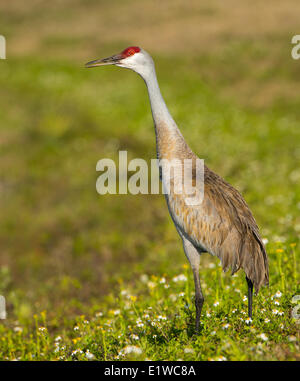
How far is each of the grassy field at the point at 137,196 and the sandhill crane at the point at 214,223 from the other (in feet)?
1.48

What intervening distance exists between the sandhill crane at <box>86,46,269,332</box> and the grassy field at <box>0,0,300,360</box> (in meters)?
0.45

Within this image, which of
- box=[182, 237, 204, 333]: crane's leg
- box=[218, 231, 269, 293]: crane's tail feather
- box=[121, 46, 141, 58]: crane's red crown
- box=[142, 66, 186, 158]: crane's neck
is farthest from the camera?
box=[121, 46, 141, 58]: crane's red crown

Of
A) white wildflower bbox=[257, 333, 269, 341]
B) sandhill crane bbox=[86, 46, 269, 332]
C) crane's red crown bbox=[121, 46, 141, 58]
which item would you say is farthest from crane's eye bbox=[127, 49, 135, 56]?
white wildflower bbox=[257, 333, 269, 341]

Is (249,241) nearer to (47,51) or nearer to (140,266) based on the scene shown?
(140,266)

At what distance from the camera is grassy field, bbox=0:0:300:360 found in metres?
4.86

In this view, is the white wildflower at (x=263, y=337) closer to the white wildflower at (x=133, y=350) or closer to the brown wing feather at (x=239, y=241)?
the brown wing feather at (x=239, y=241)

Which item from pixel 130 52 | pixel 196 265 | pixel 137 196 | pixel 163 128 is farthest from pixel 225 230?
pixel 137 196

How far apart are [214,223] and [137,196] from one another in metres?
6.84

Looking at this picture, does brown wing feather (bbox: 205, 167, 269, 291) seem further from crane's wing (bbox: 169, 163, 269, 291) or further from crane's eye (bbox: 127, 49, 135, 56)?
crane's eye (bbox: 127, 49, 135, 56)

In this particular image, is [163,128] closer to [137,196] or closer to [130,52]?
[130,52]

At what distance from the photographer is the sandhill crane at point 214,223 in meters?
4.47

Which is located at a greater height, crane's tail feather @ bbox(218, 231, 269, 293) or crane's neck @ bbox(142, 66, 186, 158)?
crane's neck @ bbox(142, 66, 186, 158)

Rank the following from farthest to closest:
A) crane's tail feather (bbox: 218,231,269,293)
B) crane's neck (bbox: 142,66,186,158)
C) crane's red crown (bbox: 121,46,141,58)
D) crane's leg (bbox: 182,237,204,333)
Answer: crane's red crown (bbox: 121,46,141,58) → crane's neck (bbox: 142,66,186,158) → crane's leg (bbox: 182,237,204,333) → crane's tail feather (bbox: 218,231,269,293)
